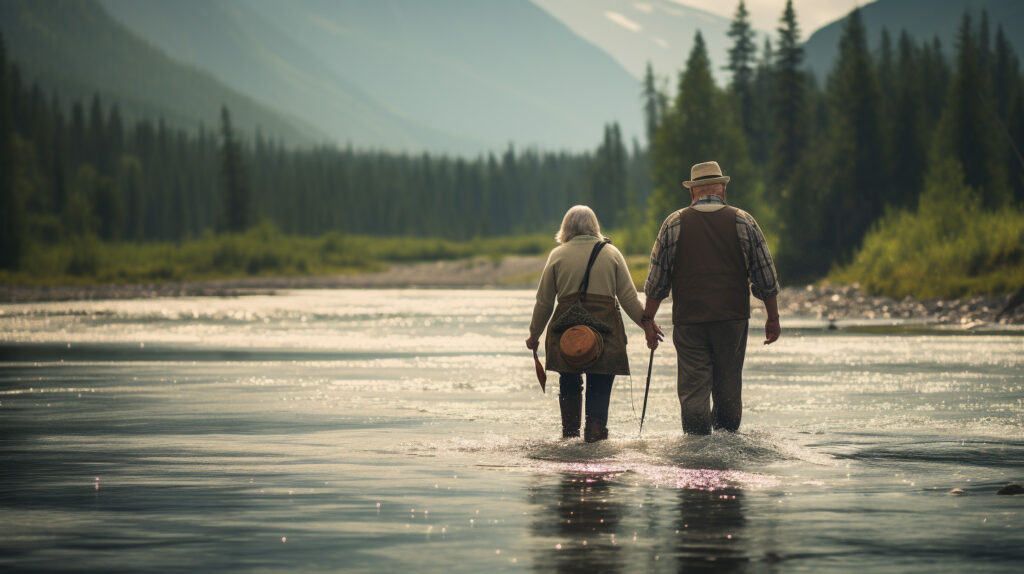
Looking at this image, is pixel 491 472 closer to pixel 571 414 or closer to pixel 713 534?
pixel 571 414

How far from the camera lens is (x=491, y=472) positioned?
10.6 metres

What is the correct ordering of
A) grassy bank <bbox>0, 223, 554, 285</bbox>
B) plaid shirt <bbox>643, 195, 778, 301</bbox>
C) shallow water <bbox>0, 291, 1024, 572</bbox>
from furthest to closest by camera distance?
grassy bank <bbox>0, 223, 554, 285</bbox> < plaid shirt <bbox>643, 195, 778, 301</bbox> < shallow water <bbox>0, 291, 1024, 572</bbox>

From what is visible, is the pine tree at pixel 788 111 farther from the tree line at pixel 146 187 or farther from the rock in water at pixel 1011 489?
the rock in water at pixel 1011 489

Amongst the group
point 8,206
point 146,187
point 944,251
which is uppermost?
point 146,187

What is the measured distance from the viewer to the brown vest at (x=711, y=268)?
11242 millimetres

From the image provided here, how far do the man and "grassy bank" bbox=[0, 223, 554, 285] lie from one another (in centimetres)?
7825

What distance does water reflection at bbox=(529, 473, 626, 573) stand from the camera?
23.5 ft

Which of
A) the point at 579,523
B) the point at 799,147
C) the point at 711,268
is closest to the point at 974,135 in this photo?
the point at 799,147

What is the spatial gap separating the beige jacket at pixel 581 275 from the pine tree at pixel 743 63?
3464 inches

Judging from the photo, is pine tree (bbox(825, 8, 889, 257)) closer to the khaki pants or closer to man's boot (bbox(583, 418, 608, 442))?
man's boot (bbox(583, 418, 608, 442))

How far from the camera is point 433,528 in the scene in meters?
8.21

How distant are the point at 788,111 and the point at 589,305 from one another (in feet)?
238

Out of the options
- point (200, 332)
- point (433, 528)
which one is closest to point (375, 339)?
point (200, 332)

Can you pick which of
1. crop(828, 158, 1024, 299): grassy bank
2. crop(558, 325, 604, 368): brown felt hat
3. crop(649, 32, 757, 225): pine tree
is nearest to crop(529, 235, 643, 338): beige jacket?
crop(558, 325, 604, 368): brown felt hat
